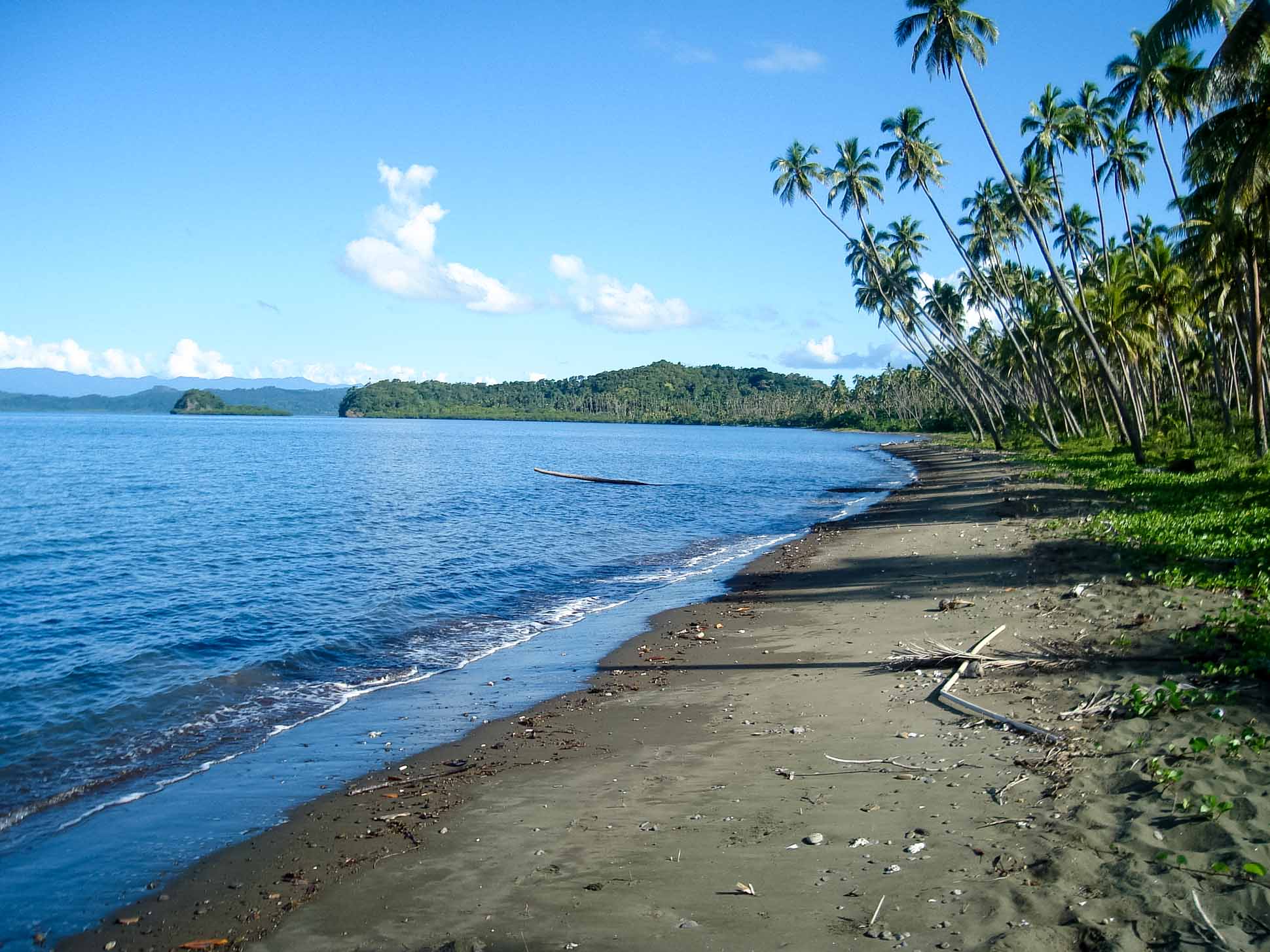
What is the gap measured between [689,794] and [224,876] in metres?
3.74

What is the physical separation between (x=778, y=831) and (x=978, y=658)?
4.45 metres

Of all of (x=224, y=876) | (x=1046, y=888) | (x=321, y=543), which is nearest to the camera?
(x=1046, y=888)

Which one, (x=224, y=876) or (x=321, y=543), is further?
(x=321, y=543)

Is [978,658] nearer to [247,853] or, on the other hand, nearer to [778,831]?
[778,831]

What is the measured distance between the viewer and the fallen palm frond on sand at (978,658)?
9344mm

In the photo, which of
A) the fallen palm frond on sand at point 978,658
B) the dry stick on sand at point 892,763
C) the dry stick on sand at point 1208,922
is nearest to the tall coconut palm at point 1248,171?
the fallen palm frond on sand at point 978,658

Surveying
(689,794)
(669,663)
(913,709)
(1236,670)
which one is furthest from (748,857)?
(669,663)

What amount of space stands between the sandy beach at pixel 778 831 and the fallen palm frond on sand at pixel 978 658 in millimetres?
213

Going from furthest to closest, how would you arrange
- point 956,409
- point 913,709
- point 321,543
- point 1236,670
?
1. point 956,409
2. point 321,543
3. point 913,709
4. point 1236,670

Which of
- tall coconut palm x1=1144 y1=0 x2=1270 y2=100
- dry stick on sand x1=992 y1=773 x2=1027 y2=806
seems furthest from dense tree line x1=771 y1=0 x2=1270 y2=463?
dry stick on sand x1=992 y1=773 x2=1027 y2=806

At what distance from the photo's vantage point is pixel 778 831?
20.4ft

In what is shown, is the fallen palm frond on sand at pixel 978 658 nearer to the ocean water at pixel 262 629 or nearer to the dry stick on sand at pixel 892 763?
the dry stick on sand at pixel 892 763

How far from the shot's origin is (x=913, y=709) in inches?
344

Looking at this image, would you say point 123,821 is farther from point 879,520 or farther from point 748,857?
point 879,520
